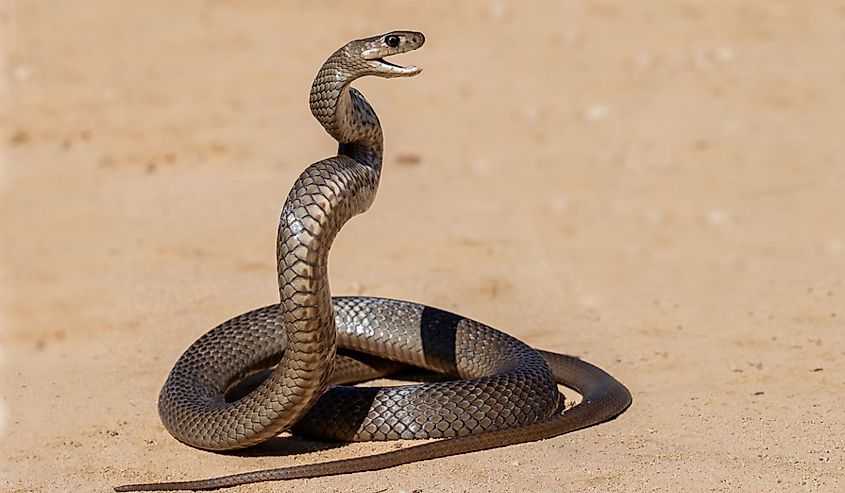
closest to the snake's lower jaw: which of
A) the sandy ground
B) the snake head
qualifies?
the snake head

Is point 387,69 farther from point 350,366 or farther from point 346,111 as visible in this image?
point 350,366

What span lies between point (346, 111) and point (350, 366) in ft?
6.29

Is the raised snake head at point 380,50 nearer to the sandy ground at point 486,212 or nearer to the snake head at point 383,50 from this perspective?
the snake head at point 383,50

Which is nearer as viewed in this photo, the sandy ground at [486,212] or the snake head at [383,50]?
the snake head at [383,50]

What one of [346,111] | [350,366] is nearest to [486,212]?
[350,366]

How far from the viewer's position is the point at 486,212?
9.95 metres

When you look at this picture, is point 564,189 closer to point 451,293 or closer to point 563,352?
point 451,293

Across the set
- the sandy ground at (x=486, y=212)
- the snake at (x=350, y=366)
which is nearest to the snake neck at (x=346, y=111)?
the snake at (x=350, y=366)

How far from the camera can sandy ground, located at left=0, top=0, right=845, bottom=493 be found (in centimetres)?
557

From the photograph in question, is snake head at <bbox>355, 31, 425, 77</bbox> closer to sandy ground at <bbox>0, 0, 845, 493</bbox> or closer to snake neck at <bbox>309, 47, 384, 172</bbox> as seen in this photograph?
snake neck at <bbox>309, 47, 384, 172</bbox>

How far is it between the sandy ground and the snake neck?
132 centimetres

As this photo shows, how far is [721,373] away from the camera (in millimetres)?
6438

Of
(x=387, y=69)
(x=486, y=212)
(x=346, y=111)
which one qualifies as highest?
(x=387, y=69)

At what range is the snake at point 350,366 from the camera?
489 centimetres
